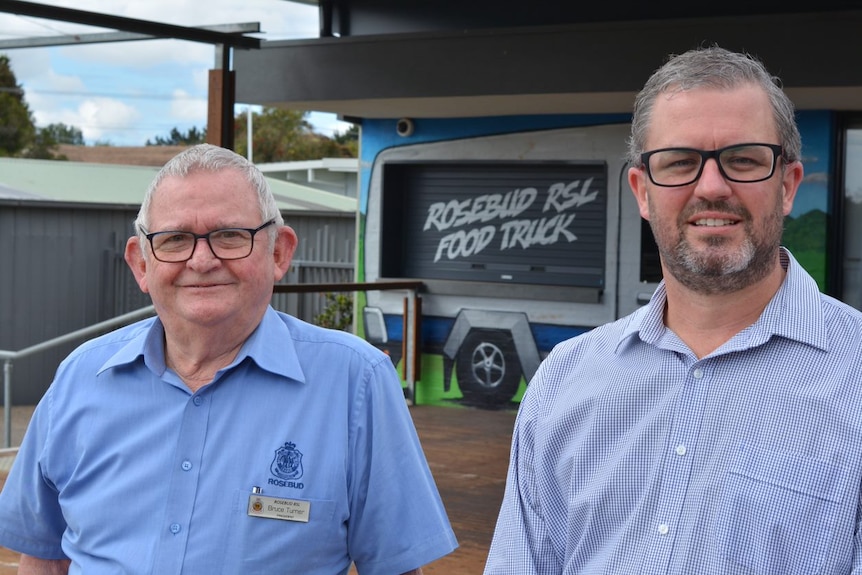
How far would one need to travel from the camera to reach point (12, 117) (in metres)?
26.9

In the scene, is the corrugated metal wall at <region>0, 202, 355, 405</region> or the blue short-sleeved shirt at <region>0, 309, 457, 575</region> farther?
the corrugated metal wall at <region>0, 202, 355, 405</region>

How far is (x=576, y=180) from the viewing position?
29.4 feet

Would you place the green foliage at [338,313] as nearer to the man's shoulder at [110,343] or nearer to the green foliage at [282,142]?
the man's shoulder at [110,343]

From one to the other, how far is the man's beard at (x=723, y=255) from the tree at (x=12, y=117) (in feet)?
88.4

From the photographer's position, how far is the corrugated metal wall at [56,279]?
1338 cm

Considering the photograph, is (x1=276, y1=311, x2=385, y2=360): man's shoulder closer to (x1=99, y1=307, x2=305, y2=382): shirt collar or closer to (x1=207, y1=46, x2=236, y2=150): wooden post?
(x1=99, y1=307, x2=305, y2=382): shirt collar

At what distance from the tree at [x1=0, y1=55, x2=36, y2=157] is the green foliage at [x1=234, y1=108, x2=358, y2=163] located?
9340 mm

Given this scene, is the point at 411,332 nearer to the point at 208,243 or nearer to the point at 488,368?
the point at 488,368

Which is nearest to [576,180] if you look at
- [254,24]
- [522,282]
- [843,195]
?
[522,282]

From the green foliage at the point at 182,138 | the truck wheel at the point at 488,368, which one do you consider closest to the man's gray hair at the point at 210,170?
the truck wheel at the point at 488,368

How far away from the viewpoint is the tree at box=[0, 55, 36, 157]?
87.0 feet

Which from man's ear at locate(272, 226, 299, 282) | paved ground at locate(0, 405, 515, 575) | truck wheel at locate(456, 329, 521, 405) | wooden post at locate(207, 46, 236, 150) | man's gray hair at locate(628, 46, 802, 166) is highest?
wooden post at locate(207, 46, 236, 150)

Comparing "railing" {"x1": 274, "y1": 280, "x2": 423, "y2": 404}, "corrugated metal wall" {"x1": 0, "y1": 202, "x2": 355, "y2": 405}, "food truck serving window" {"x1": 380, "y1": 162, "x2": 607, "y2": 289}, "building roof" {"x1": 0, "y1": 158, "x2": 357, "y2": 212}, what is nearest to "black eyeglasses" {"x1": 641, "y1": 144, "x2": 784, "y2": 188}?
"food truck serving window" {"x1": 380, "y1": 162, "x2": 607, "y2": 289}

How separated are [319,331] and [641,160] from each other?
2.60 feet
